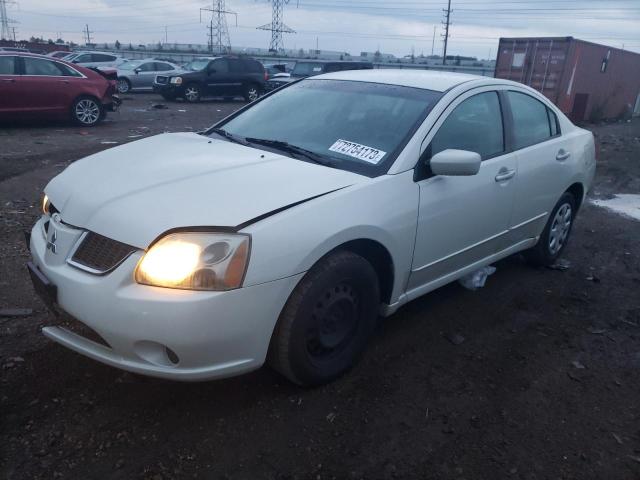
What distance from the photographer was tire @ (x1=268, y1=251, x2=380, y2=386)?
2609 mm

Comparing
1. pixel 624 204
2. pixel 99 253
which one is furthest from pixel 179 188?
pixel 624 204

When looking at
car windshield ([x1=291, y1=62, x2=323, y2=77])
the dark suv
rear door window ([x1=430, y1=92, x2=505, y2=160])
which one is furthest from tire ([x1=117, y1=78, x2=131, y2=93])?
rear door window ([x1=430, y1=92, x2=505, y2=160])

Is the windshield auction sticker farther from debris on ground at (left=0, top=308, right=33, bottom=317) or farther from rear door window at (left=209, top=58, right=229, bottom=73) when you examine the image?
rear door window at (left=209, top=58, right=229, bottom=73)

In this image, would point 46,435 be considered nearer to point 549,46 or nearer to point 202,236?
point 202,236

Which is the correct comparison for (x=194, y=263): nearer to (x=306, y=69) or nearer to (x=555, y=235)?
(x=555, y=235)

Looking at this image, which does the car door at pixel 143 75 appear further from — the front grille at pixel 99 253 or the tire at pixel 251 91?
the front grille at pixel 99 253

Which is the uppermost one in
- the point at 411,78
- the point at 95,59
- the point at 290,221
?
the point at 411,78

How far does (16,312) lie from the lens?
11.7 feet

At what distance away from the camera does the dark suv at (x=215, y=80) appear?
19.1 meters

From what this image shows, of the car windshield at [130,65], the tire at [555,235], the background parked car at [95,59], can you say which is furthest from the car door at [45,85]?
the background parked car at [95,59]

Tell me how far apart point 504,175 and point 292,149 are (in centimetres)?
153

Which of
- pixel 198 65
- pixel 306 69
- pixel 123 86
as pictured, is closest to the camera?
pixel 198 65

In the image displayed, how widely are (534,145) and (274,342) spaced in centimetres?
276

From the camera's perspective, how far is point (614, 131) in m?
16.5
